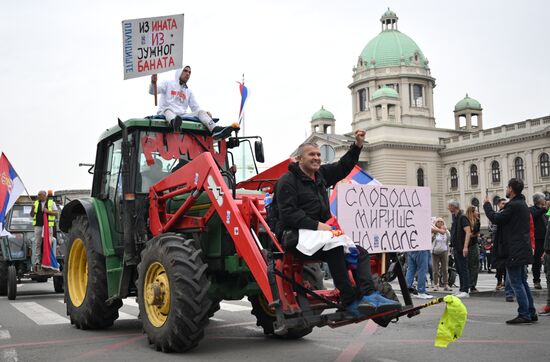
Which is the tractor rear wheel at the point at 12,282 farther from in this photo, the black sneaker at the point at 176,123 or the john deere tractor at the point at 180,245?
the black sneaker at the point at 176,123

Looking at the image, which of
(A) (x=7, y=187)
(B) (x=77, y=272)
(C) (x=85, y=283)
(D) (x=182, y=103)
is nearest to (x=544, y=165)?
(A) (x=7, y=187)

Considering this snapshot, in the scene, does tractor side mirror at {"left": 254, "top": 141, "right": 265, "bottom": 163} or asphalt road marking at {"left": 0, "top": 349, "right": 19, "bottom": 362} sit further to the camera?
tractor side mirror at {"left": 254, "top": 141, "right": 265, "bottom": 163}

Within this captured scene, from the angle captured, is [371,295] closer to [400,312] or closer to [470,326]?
[400,312]

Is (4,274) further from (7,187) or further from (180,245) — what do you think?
(180,245)

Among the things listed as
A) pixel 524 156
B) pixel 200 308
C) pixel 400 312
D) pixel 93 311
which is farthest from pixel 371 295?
pixel 524 156

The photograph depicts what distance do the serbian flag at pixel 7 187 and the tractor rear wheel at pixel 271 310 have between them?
31.3 feet

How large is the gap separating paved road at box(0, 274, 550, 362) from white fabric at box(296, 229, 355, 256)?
52.2 inches

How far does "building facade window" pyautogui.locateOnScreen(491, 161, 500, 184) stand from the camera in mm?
89438

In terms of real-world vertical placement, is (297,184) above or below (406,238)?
above

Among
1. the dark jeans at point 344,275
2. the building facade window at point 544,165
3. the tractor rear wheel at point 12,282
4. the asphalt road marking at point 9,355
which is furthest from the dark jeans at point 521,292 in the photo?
the building facade window at point 544,165

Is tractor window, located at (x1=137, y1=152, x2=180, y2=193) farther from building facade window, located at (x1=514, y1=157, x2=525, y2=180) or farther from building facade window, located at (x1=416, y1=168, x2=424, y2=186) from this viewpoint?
building facade window, located at (x1=416, y1=168, x2=424, y2=186)

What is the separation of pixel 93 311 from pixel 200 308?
108 inches

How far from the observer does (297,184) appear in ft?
21.2

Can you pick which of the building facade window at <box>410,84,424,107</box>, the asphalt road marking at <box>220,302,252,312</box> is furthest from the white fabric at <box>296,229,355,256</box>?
the building facade window at <box>410,84,424,107</box>
